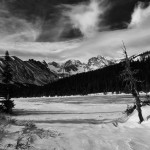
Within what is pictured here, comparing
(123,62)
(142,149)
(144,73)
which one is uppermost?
(144,73)

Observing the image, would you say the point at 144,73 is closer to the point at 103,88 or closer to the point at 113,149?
the point at 103,88

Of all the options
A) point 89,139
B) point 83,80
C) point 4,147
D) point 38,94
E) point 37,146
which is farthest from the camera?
point 38,94

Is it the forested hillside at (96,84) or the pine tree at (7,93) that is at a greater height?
the forested hillside at (96,84)

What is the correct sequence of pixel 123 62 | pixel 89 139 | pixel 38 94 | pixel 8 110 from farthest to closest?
pixel 38 94 < pixel 8 110 < pixel 123 62 < pixel 89 139

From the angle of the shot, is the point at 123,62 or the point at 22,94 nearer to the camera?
the point at 123,62

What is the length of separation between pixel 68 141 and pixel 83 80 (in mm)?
150475

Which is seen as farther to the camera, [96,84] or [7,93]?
[96,84]

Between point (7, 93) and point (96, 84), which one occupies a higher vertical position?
point (96, 84)

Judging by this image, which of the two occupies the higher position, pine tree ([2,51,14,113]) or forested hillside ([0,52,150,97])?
forested hillside ([0,52,150,97])

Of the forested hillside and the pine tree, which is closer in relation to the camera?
the pine tree

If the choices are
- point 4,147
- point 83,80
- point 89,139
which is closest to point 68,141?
point 89,139

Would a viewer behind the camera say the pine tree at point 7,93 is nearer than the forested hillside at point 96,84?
Yes

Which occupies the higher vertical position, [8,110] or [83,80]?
[83,80]

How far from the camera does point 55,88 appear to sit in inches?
6467
